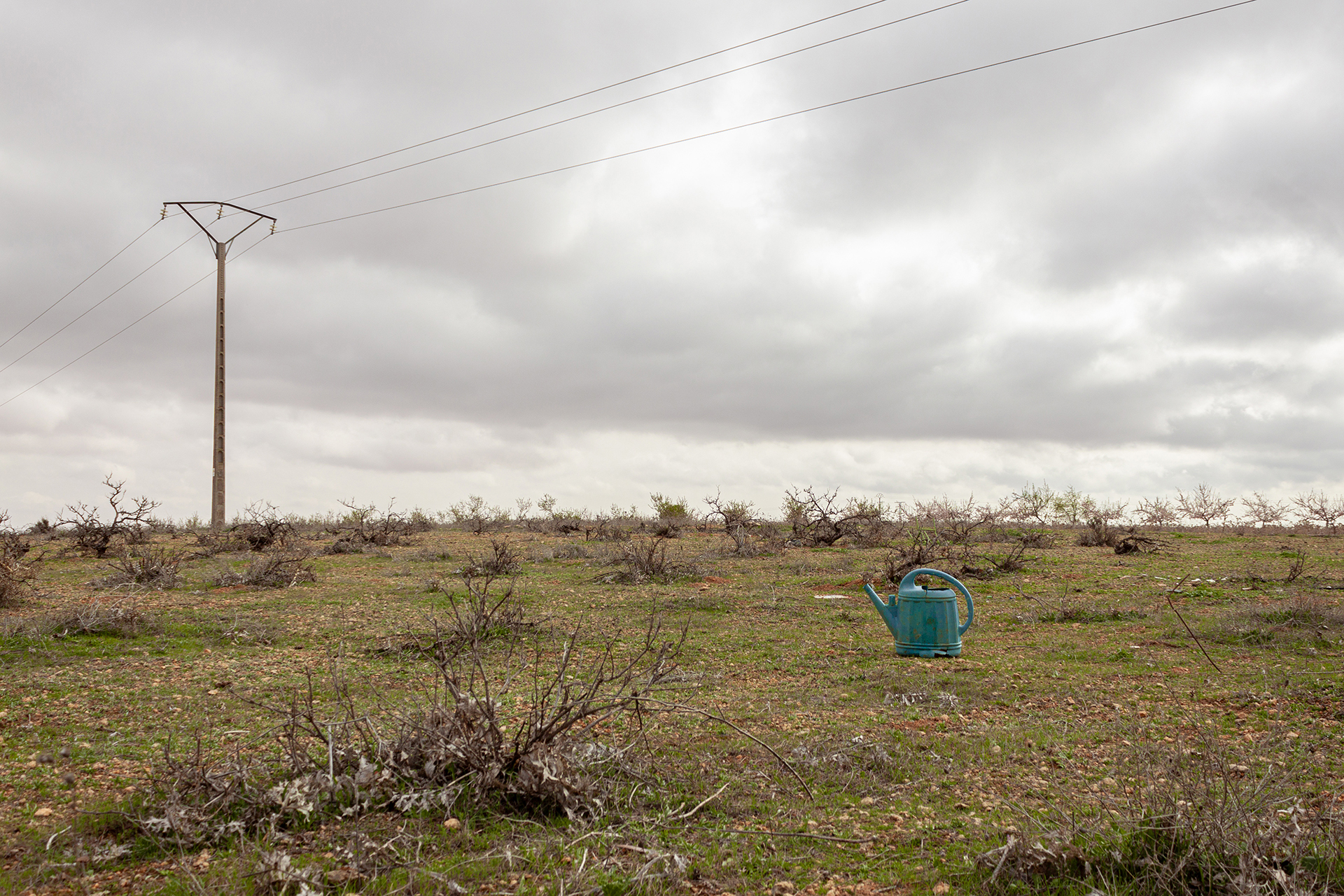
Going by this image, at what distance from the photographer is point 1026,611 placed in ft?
34.1

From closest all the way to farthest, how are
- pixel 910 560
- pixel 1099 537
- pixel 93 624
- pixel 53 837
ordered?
1. pixel 53 837
2. pixel 93 624
3. pixel 910 560
4. pixel 1099 537

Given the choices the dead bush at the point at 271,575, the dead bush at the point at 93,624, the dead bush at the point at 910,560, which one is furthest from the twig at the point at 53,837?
the dead bush at the point at 910,560

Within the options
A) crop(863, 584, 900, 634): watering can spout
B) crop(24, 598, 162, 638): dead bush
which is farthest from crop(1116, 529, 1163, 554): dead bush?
crop(24, 598, 162, 638): dead bush

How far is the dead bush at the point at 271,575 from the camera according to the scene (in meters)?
12.1

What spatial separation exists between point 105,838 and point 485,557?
12.2 metres

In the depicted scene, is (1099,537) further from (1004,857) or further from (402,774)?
(402,774)

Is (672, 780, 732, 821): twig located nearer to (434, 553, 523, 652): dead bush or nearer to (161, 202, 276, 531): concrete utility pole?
(434, 553, 523, 652): dead bush

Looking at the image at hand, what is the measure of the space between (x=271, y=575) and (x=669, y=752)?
30.9 feet

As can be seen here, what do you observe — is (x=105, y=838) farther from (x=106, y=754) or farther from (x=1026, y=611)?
(x=1026, y=611)

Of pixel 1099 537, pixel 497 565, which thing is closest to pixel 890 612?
pixel 497 565

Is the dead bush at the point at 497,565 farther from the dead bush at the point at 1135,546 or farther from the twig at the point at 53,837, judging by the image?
the dead bush at the point at 1135,546

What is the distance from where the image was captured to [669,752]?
195 inches

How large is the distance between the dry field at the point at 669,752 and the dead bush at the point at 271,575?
1611mm

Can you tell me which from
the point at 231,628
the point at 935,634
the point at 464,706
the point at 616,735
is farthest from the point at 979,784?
the point at 231,628
